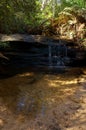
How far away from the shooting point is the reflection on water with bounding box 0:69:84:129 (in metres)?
6.77

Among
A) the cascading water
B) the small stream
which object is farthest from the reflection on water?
the cascading water

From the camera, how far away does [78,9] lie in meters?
14.4

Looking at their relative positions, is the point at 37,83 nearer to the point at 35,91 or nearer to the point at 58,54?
the point at 35,91

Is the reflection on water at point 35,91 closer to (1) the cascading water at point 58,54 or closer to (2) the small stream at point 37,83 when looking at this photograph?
(2) the small stream at point 37,83

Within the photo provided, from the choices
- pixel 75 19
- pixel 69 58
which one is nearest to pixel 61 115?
pixel 69 58

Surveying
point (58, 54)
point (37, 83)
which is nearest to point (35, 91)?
point (37, 83)

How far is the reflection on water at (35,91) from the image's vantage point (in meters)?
6.77

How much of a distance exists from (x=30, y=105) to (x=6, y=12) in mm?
3223

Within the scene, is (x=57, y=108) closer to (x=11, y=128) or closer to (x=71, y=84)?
(x=11, y=128)

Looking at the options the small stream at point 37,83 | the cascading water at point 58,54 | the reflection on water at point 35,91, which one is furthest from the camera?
the cascading water at point 58,54

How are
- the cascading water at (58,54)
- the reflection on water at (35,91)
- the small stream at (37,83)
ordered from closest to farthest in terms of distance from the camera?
the small stream at (37,83) → the reflection on water at (35,91) → the cascading water at (58,54)

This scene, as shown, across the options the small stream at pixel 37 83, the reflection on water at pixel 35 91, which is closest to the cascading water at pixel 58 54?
the small stream at pixel 37 83

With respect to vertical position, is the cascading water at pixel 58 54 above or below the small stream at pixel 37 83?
above

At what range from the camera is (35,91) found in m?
8.02
